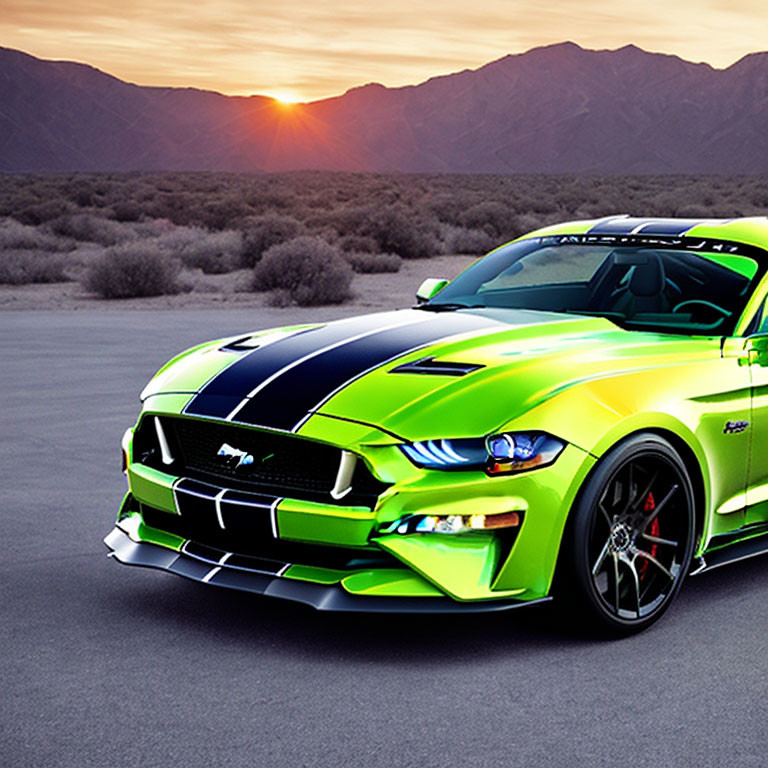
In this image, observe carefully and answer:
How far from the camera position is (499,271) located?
22.0 feet

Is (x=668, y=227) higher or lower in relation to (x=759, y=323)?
higher

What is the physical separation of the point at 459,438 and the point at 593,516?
1.93 ft

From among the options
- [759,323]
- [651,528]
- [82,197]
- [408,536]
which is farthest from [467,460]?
[82,197]

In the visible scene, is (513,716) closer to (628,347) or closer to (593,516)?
(593,516)

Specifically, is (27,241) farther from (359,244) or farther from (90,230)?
(359,244)

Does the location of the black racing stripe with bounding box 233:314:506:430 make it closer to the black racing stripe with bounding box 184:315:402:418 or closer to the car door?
the black racing stripe with bounding box 184:315:402:418

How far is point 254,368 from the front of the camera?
5188mm

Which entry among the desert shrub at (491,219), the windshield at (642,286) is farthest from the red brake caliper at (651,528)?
the desert shrub at (491,219)

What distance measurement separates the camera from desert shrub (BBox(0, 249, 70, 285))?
2571 centimetres

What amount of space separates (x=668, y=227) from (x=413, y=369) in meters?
2.03

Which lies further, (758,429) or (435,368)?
(758,429)

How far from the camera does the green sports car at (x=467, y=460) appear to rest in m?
4.48

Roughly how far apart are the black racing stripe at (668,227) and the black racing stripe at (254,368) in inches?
59.6

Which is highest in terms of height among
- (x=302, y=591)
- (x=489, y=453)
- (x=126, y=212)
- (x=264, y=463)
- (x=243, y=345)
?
(x=243, y=345)
